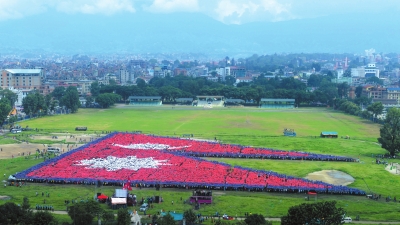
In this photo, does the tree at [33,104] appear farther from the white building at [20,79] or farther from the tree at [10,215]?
the tree at [10,215]

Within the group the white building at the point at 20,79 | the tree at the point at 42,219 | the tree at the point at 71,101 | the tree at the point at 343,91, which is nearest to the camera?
the tree at the point at 42,219

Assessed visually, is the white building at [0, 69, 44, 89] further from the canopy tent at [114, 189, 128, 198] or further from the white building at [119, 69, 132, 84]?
the canopy tent at [114, 189, 128, 198]

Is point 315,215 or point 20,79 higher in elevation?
point 20,79

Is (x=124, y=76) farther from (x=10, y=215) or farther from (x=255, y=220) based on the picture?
(x=255, y=220)

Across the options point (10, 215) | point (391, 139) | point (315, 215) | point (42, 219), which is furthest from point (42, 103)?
point (315, 215)

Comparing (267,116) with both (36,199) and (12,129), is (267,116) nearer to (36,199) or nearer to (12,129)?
(12,129)

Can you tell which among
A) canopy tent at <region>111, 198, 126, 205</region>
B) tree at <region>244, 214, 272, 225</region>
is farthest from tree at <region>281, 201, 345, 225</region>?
canopy tent at <region>111, 198, 126, 205</region>

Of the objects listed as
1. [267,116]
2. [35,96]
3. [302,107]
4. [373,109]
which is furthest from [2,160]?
[302,107]

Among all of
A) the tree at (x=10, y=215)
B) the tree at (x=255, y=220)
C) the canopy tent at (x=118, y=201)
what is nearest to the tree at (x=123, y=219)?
the canopy tent at (x=118, y=201)
